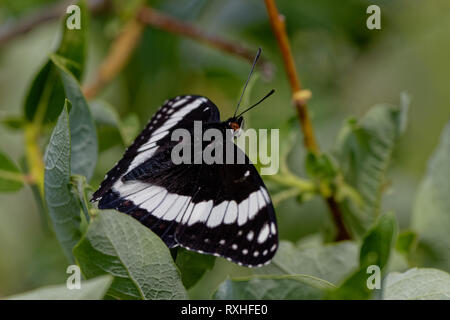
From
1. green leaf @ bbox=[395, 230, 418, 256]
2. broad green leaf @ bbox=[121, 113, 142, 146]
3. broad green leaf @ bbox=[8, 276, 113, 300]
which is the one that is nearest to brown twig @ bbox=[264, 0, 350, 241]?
green leaf @ bbox=[395, 230, 418, 256]

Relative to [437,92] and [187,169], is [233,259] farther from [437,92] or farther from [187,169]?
[437,92]

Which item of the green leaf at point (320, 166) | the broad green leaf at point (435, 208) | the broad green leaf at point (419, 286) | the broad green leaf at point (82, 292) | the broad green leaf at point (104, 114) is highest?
the broad green leaf at point (104, 114)

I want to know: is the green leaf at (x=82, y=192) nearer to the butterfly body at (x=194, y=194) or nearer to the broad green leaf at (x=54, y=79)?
the butterfly body at (x=194, y=194)

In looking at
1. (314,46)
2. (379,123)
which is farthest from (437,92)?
(379,123)

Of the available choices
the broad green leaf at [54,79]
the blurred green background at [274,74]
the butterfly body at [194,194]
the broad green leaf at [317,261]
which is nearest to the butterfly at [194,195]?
the butterfly body at [194,194]

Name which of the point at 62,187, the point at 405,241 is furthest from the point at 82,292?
the point at 405,241

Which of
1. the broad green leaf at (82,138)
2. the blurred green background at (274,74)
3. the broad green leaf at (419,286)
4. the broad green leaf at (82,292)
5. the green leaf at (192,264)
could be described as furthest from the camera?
the blurred green background at (274,74)
